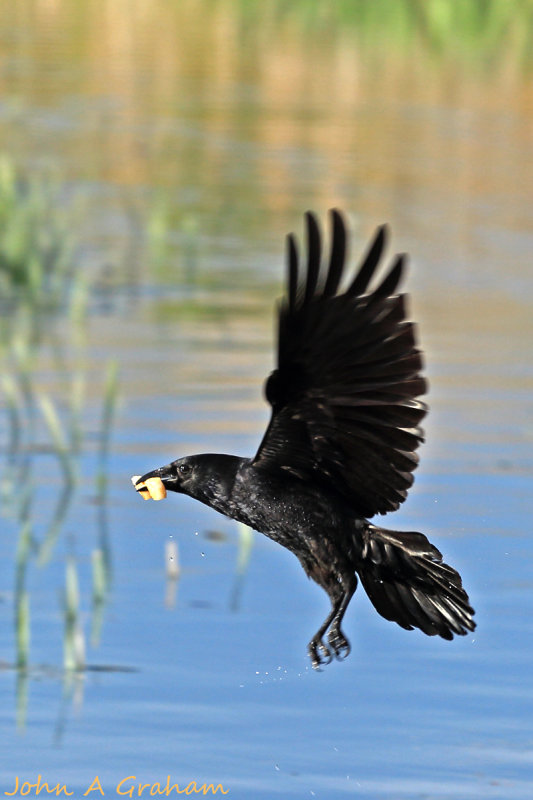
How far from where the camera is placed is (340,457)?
199 inches

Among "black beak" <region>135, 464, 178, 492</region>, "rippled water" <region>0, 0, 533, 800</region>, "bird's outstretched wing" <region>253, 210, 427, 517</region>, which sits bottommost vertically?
"rippled water" <region>0, 0, 533, 800</region>

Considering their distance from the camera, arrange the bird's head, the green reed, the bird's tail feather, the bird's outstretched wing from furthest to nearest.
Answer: the green reed
the bird's tail feather
the bird's head
the bird's outstretched wing

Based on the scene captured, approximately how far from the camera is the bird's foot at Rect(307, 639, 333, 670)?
5.07 meters

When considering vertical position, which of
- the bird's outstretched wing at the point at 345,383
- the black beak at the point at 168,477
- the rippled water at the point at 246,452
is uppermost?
the bird's outstretched wing at the point at 345,383

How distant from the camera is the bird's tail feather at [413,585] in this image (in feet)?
17.3

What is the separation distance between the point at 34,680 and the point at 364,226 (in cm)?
938

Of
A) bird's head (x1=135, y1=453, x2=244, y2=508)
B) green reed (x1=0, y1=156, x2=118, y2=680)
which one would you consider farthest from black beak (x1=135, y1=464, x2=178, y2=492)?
green reed (x1=0, y1=156, x2=118, y2=680)

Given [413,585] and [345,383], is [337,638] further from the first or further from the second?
[345,383]

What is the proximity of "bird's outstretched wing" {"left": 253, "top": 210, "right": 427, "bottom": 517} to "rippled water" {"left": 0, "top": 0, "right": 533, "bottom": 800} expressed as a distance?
209cm

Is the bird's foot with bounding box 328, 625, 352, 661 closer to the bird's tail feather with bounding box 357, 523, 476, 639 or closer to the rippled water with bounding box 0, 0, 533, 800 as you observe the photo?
the bird's tail feather with bounding box 357, 523, 476, 639

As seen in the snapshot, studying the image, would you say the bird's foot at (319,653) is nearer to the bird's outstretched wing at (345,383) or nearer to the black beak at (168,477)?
the bird's outstretched wing at (345,383)

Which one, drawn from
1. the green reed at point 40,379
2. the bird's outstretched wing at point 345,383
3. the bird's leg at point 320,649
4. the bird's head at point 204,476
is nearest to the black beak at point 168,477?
the bird's head at point 204,476

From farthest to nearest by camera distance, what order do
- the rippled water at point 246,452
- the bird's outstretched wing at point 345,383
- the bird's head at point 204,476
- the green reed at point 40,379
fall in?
the green reed at point 40,379
the rippled water at point 246,452
the bird's head at point 204,476
the bird's outstretched wing at point 345,383

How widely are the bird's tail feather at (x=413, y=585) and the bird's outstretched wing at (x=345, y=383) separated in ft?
0.41
